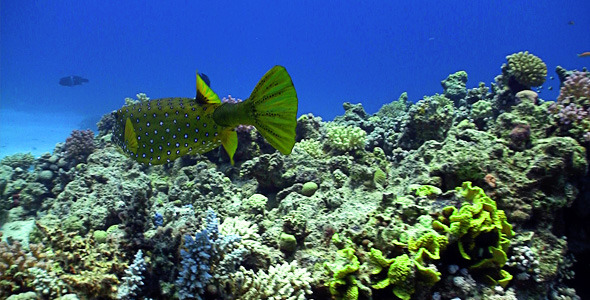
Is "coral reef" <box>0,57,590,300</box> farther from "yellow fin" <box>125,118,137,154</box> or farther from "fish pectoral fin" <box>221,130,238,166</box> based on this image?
"yellow fin" <box>125,118,137,154</box>

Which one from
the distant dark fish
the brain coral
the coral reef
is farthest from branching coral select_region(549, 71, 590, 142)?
the distant dark fish

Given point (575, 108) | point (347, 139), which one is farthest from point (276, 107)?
point (575, 108)

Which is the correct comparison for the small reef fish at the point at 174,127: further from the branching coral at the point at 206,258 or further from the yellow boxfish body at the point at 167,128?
the branching coral at the point at 206,258

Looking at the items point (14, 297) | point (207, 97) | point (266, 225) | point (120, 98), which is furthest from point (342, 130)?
point (120, 98)

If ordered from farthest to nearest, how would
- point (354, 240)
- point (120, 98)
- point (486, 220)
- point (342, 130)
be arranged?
point (120, 98), point (342, 130), point (354, 240), point (486, 220)

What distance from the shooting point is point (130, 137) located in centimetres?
303

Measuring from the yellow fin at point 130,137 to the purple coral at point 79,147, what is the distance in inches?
285

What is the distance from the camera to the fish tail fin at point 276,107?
2492mm

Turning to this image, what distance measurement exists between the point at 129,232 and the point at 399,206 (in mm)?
3316

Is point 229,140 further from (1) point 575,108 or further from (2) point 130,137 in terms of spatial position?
(1) point 575,108

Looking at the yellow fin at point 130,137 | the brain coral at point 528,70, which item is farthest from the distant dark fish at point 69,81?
the brain coral at point 528,70

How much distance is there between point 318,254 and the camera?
3965mm

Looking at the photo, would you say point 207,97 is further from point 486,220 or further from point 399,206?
point 486,220

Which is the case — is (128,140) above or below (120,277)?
above
